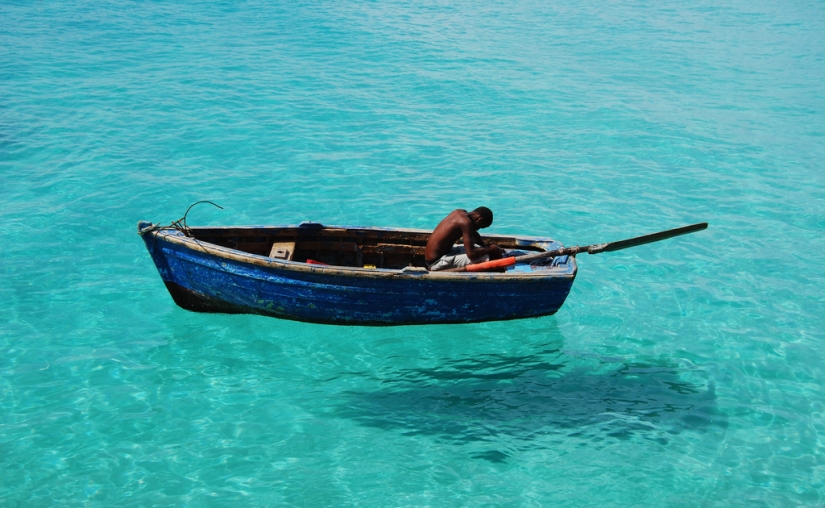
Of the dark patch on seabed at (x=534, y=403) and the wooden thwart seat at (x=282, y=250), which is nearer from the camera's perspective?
the dark patch on seabed at (x=534, y=403)

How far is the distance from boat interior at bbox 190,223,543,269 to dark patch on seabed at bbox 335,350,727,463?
6.17 ft

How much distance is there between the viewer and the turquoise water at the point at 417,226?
26.4ft

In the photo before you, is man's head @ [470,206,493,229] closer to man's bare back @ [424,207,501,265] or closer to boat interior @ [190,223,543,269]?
man's bare back @ [424,207,501,265]

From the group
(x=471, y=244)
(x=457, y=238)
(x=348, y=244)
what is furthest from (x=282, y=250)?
(x=471, y=244)

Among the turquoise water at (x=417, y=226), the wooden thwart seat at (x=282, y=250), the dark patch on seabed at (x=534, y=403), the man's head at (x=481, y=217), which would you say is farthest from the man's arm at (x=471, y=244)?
the wooden thwart seat at (x=282, y=250)

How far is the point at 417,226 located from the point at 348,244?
3.04 meters

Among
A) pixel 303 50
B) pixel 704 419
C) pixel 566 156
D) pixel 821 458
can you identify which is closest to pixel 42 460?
pixel 704 419

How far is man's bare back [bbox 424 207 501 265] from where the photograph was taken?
32.5 ft

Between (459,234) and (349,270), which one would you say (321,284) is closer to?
(349,270)

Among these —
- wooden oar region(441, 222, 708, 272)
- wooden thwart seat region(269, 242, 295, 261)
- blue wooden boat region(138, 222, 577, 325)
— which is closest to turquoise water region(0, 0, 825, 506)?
blue wooden boat region(138, 222, 577, 325)

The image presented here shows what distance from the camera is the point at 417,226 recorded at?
44.9 feet

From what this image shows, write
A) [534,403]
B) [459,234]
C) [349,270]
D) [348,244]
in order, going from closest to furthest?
[534,403] → [349,270] → [459,234] → [348,244]

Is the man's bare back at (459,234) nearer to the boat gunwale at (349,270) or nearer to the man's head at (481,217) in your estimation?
the man's head at (481,217)

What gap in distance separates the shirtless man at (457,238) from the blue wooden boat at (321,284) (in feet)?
1.77
